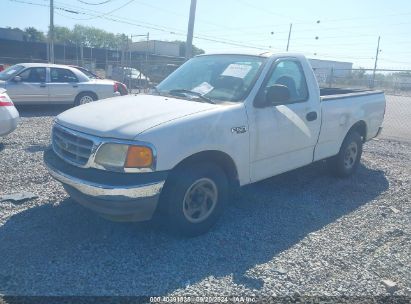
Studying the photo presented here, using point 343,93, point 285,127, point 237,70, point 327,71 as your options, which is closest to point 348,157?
point 343,93

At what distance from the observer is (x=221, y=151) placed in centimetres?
392

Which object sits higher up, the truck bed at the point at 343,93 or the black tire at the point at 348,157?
the truck bed at the point at 343,93

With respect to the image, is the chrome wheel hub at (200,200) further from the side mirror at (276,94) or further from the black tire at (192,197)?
→ the side mirror at (276,94)

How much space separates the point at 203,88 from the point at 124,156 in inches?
62.7

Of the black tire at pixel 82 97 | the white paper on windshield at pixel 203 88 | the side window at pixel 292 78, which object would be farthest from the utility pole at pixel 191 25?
the white paper on windshield at pixel 203 88

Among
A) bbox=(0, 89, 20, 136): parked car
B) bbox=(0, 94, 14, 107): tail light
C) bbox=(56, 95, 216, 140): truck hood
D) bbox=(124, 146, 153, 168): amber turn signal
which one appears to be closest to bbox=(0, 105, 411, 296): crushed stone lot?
bbox=(124, 146, 153, 168): amber turn signal

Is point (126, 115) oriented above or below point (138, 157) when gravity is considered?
above

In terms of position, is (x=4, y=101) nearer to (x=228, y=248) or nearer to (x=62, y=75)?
(x=228, y=248)

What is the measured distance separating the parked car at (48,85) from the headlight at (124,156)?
949cm

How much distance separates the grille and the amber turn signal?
410 mm

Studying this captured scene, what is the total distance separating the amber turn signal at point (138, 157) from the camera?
3357 millimetres

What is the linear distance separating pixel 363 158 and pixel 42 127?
25.5ft

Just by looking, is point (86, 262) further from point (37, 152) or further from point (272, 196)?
point (37, 152)

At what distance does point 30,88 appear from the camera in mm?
11758
